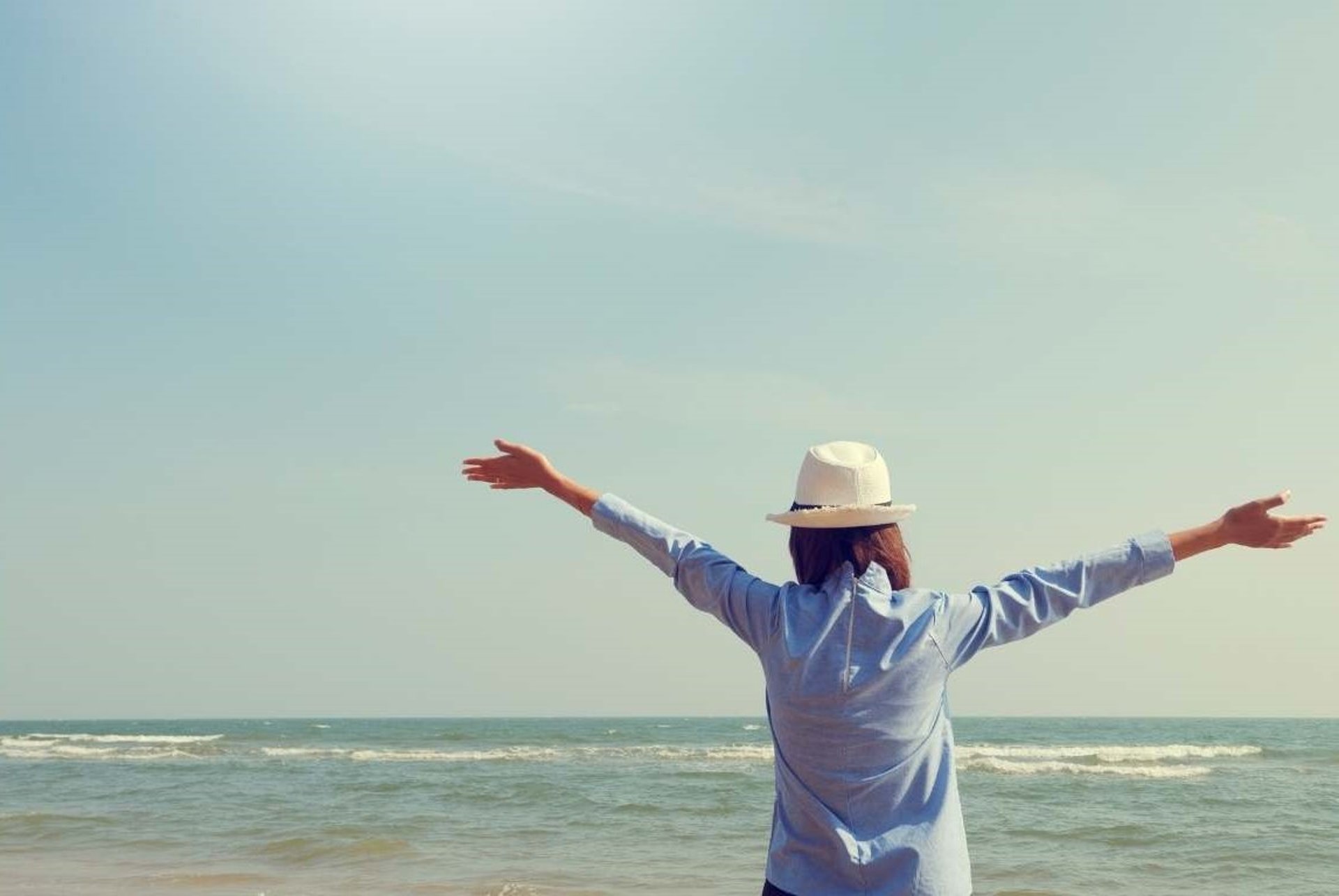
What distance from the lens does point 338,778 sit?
65.8 ft

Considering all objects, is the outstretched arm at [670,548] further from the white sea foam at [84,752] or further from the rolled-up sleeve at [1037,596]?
the white sea foam at [84,752]

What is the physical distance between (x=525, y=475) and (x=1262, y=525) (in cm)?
149

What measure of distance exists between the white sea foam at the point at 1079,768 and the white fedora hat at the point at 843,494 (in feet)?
63.5

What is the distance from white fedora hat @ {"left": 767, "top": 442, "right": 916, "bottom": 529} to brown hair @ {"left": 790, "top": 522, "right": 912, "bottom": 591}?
18 millimetres

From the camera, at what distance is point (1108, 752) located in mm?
26234

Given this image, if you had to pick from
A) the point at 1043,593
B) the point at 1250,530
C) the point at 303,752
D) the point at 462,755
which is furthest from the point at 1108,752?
the point at 1043,593

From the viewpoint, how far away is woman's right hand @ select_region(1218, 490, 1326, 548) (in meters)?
2.20

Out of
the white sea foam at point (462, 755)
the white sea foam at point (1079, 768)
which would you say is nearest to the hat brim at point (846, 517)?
the white sea foam at point (1079, 768)

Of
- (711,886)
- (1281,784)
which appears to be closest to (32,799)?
(711,886)

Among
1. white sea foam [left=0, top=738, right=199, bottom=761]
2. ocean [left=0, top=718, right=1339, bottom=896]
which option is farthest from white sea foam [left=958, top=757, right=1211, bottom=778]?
white sea foam [left=0, top=738, right=199, bottom=761]

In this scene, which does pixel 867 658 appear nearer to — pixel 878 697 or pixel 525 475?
pixel 878 697

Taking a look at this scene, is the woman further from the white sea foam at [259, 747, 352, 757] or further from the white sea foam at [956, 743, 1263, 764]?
the white sea foam at [259, 747, 352, 757]

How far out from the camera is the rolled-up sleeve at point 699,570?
207 centimetres

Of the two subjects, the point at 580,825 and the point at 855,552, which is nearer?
the point at 855,552
